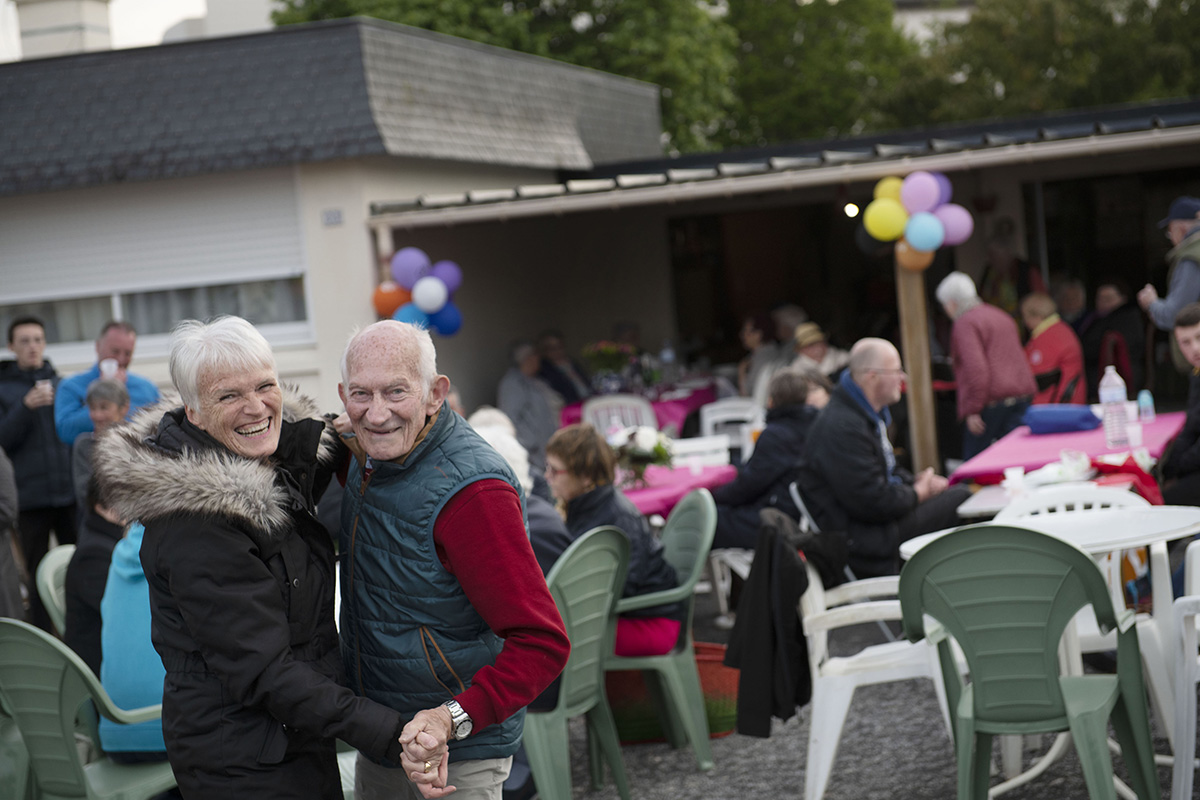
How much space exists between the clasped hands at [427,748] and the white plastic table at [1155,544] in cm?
204

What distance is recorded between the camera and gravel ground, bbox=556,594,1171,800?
4445mm

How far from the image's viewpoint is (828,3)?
32156 mm

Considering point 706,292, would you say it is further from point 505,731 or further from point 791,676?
point 505,731

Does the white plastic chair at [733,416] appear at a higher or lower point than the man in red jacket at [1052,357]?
lower

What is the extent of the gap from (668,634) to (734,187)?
476 centimetres

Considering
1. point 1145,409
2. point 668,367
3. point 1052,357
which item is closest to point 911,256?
point 1052,357

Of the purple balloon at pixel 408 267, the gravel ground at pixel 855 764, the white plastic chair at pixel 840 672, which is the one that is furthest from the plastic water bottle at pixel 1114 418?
the purple balloon at pixel 408 267

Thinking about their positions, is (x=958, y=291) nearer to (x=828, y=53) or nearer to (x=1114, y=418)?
(x=1114, y=418)

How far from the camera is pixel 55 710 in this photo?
3646 mm

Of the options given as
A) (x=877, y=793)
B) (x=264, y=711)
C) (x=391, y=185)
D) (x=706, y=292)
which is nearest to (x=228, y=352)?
(x=264, y=711)

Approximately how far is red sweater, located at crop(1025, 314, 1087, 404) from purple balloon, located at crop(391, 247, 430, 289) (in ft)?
15.0

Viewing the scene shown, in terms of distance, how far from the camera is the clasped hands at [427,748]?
224 centimetres

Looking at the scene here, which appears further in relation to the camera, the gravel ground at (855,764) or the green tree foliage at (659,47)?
the green tree foliage at (659,47)

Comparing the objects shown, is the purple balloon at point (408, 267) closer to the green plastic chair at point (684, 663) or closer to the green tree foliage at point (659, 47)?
the green plastic chair at point (684, 663)
